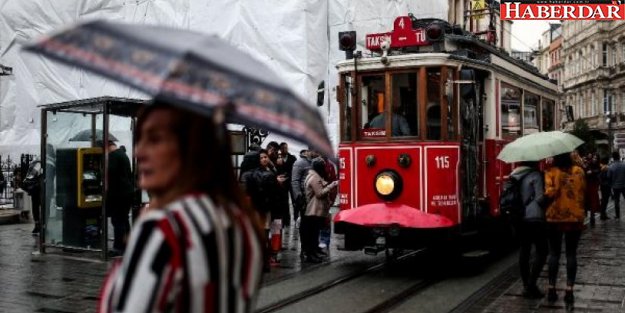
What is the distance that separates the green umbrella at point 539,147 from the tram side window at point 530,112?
15.4 ft

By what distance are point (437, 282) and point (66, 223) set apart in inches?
227

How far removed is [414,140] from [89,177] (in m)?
5.03

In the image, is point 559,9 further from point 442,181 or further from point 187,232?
point 187,232

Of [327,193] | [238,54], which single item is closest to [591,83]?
[327,193]

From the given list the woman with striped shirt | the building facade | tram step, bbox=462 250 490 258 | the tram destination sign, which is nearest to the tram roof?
the tram destination sign

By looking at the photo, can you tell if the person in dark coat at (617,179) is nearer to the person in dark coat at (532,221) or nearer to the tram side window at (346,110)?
the tram side window at (346,110)

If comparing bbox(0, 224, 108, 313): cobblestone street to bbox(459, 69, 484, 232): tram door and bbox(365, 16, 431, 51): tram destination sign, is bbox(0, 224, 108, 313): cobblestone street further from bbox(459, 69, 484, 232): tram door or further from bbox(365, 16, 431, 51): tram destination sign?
bbox(459, 69, 484, 232): tram door

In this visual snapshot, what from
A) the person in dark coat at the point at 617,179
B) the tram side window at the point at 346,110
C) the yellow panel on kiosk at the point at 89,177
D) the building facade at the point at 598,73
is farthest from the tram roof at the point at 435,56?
the building facade at the point at 598,73

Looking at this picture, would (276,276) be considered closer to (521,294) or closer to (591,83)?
(521,294)

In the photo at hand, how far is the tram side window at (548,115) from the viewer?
15.1 meters

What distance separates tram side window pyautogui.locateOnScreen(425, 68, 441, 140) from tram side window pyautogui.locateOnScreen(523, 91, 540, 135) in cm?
355

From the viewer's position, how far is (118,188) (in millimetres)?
11188

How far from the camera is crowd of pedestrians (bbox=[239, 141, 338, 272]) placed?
10539 mm

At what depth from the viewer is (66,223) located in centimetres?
1189
